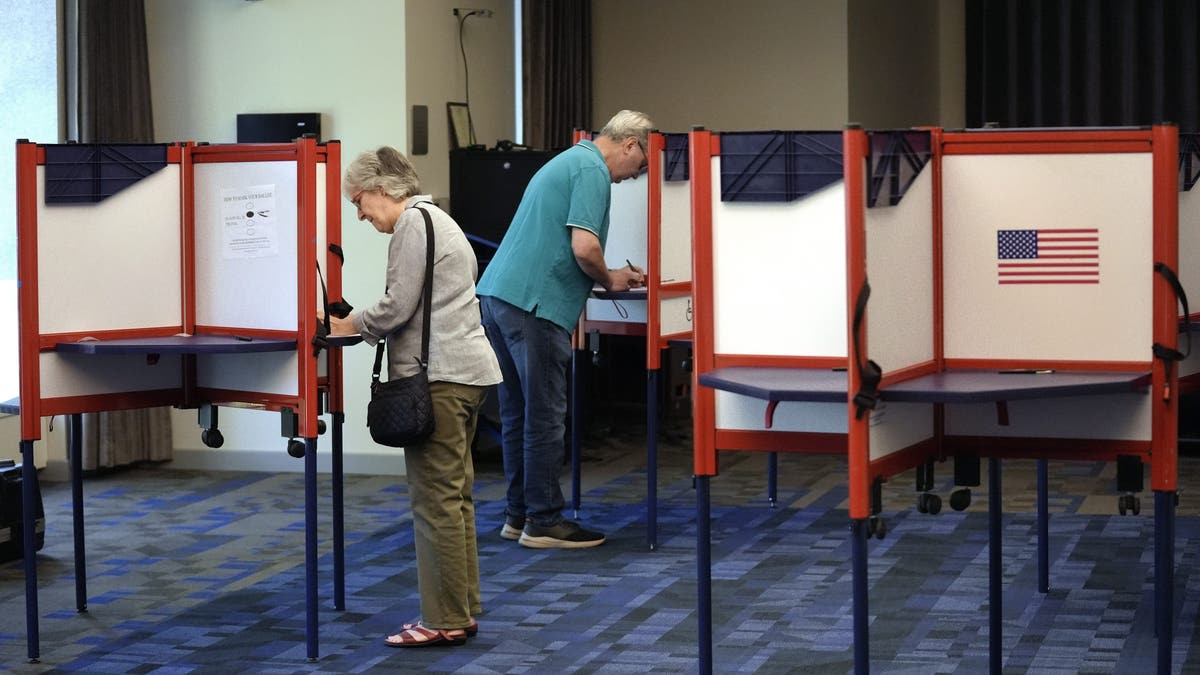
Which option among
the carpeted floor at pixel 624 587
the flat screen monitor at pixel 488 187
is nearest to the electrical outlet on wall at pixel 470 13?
the flat screen monitor at pixel 488 187

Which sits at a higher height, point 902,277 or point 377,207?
point 377,207

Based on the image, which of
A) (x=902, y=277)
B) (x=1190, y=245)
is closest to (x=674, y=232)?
(x=1190, y=245)

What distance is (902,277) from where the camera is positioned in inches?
120

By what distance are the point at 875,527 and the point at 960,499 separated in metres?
0.42

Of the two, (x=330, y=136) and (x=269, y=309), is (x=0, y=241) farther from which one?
(x=269, y=309)

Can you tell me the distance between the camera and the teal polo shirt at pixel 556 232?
495 centimetres

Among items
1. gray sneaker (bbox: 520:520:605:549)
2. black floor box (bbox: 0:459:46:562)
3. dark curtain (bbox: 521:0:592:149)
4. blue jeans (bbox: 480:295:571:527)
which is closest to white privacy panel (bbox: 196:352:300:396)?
black floor box (bbox: 0:459:46:562)

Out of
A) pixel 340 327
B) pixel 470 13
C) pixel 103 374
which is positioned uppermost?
pixel 470 13

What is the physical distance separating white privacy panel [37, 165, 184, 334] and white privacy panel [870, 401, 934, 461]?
2029mm

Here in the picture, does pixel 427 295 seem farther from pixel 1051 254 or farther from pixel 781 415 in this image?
pixel 1051 254

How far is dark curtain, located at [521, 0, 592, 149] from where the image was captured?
7.64 meters

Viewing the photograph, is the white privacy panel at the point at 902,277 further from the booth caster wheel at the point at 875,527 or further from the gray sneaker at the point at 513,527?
the gray sneaker at the point at 513,527

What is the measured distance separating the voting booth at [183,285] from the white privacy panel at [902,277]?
147 cm

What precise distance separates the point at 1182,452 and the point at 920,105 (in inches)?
118
